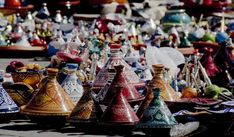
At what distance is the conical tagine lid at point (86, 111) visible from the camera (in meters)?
4.68

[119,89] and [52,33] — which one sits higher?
[119,89]

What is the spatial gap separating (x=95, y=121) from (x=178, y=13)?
8303mm

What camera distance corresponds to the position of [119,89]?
4711 mm

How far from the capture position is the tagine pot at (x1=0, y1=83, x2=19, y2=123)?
4.95m

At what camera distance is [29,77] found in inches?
221

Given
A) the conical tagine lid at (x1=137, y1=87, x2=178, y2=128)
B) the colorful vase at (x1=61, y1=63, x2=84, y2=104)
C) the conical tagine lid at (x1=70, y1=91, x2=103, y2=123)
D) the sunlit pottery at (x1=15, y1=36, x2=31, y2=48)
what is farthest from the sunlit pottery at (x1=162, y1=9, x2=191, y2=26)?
the conical tagine lid at (x1=137, y1=87, x2=178, y2=128)

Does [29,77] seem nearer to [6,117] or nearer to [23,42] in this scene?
[6,117]

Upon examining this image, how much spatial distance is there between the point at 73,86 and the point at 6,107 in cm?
51

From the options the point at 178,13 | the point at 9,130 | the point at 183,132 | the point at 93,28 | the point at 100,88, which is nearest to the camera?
the point at 183,132

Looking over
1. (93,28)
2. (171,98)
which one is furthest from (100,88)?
(93,28)

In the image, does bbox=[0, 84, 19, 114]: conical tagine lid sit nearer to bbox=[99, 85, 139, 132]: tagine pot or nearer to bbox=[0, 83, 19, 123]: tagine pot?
bbox=[0, 83, 19, 123]: tagine pot

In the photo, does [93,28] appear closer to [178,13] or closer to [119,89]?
[178,13]

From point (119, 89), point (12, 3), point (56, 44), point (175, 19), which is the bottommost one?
point (175, 19)

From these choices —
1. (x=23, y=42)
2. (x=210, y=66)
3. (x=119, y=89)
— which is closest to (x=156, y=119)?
(x=119, y=89)
